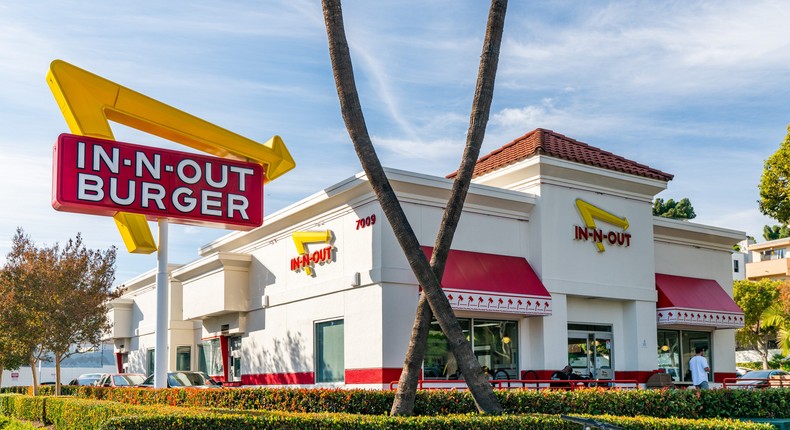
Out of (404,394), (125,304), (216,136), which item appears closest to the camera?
(404,394)

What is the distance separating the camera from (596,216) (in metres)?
25.4

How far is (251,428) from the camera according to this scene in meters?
12.8

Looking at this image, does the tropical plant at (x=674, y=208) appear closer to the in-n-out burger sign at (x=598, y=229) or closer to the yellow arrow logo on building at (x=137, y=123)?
the in-n-out burger sign at (x=598, y=229)

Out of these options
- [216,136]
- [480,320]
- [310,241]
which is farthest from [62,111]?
[480,320]

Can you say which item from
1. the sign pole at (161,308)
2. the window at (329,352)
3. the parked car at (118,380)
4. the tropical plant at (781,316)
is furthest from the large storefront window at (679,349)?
the tropical plant at (781,316)

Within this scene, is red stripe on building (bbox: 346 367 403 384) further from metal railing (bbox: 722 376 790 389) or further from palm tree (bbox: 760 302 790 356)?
palm tree (bbox: 760 302 790 356)

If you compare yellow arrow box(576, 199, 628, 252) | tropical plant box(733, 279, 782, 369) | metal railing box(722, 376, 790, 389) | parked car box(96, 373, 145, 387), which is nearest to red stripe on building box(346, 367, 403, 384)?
yellow arrow box(576, 199, 628, 252)

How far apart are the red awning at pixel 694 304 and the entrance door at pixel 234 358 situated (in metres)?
14.3

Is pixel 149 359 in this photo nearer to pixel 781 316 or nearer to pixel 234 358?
pixel 234 358

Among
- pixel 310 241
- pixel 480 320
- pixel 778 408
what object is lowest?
pixel 778 408

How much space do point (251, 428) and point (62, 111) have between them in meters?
11.3

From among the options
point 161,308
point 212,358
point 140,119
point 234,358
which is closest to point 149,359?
point 212,358

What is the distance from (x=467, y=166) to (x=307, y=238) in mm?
10564

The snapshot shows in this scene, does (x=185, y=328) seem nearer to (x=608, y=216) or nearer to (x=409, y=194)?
(x=409, y=194)
